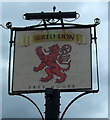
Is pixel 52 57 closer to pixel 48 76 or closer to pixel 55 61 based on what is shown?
pixel 55 61

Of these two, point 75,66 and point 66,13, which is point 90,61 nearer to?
point 75,66

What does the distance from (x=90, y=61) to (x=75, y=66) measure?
46 cm

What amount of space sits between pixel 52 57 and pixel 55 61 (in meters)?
0.15

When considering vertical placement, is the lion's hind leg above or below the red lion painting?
below

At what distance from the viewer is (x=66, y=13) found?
11633mm

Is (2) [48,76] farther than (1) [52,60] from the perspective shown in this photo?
No

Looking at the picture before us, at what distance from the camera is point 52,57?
466 inches

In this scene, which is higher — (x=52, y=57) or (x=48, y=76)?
(x=52, y=57)

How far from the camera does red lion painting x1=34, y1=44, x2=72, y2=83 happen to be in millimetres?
11625

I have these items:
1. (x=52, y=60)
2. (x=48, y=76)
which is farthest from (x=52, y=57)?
(x=48, y=76)

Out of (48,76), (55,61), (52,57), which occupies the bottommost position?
(48,76)

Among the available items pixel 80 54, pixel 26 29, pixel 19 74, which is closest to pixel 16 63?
pixel 19 74

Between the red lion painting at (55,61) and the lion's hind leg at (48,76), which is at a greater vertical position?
the red lion painting at (55,61)

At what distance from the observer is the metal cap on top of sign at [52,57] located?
1154 centimetres
